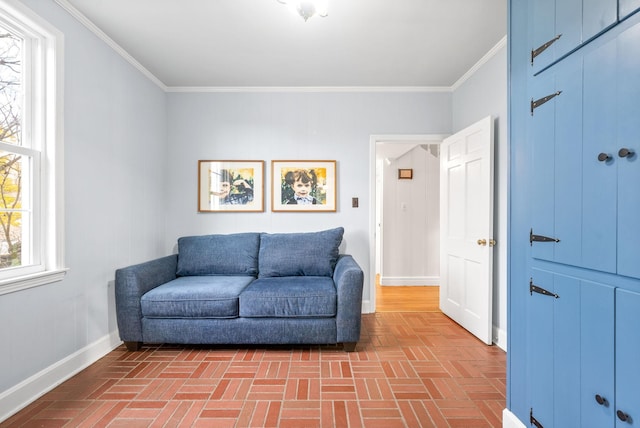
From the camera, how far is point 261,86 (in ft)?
11.5

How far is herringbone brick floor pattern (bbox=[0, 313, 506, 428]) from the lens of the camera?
1744mm

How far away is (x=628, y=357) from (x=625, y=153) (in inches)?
26.7

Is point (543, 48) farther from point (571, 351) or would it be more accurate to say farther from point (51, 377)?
point (51, 377)

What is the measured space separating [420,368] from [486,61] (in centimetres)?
267

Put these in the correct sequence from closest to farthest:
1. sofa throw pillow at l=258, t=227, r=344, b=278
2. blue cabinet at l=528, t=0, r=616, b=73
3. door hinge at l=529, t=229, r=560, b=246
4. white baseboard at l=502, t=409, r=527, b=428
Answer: blue cabinet at l=528, t=0, r=616, b=73
door hinge at l=529, t=229, r=560, b=246
white baseboard at l=502, t=409, r=527, b=428
sofa throw pillow at l=258, t=227, r=344, b=278

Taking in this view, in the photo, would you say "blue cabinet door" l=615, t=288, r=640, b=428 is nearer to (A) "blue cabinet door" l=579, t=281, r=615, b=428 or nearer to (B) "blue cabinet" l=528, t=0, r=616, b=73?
(A) "blue cabinet door" l=579, t=281, r=615, b=428

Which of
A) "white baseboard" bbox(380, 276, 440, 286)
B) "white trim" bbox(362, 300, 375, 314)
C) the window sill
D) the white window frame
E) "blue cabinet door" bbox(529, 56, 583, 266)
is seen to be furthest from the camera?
"white baseboard" bbox(380, 276, 440, 286)

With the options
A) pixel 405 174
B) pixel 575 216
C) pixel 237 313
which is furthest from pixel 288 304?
pixel 405 174

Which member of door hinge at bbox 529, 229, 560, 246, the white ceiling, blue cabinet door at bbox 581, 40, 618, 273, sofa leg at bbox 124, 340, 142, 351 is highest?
the white ceiling

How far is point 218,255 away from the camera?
3.21 metres

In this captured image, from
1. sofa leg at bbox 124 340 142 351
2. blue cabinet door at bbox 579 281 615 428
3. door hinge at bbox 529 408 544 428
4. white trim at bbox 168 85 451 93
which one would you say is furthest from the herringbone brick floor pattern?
white trim at bbox 168 85 451 93

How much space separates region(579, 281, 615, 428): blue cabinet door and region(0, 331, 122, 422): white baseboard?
9.18ft

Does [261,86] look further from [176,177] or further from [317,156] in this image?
[176,177]

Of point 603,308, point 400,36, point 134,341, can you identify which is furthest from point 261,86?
point 603,308
